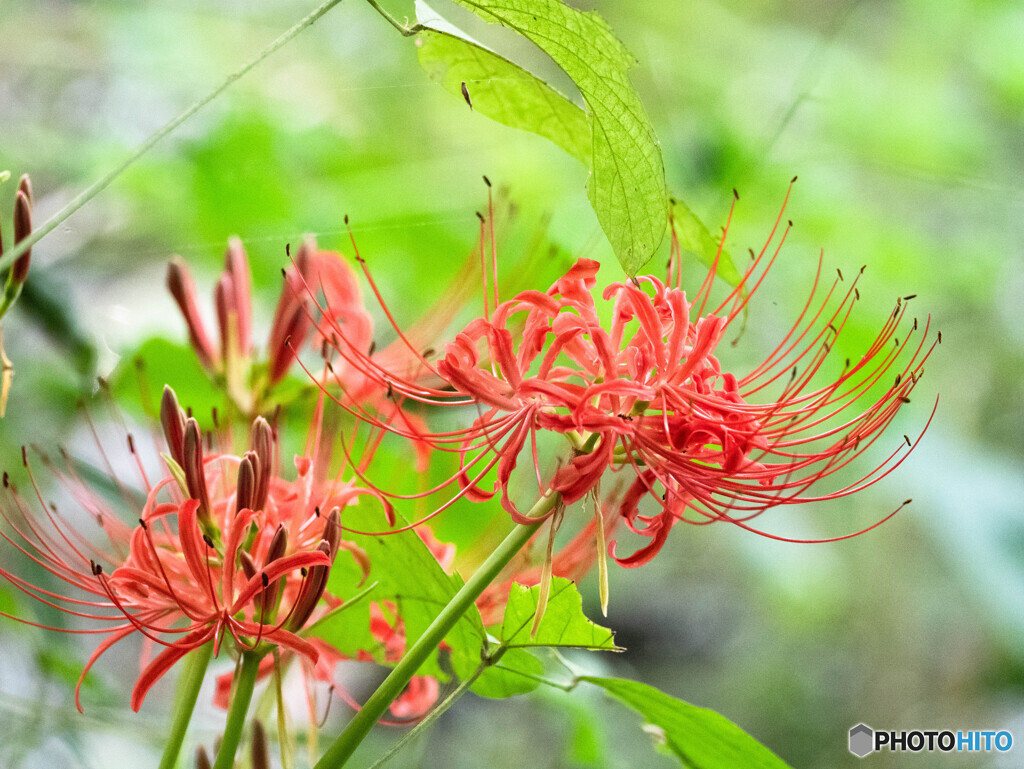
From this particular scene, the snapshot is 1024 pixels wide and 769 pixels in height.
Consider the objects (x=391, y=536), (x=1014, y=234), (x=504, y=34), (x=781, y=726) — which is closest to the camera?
(x=391, y=536)

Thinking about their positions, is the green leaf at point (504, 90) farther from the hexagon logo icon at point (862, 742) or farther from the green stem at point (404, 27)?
the hexagon logo icon at point (862, 742)

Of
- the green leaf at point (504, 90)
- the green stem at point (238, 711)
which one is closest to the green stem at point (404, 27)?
the green leaf at point (504, 90)

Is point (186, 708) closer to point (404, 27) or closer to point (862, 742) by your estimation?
point (404, 27)

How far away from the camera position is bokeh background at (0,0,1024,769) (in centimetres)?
70

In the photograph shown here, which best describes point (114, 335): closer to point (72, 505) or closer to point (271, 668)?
point (72, 505)

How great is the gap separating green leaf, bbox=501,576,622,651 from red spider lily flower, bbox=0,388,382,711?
75 millimetres

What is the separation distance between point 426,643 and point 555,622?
0.22 feet

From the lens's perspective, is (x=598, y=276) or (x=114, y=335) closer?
(x=598, y=276)

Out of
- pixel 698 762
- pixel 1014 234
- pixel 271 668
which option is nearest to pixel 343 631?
pixel 271 668

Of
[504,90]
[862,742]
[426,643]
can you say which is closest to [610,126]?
[504,90]

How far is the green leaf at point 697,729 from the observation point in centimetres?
38

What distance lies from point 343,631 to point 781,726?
1007 millimetres

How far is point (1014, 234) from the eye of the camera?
3.46 feet

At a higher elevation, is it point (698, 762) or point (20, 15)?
point (20, 15)
